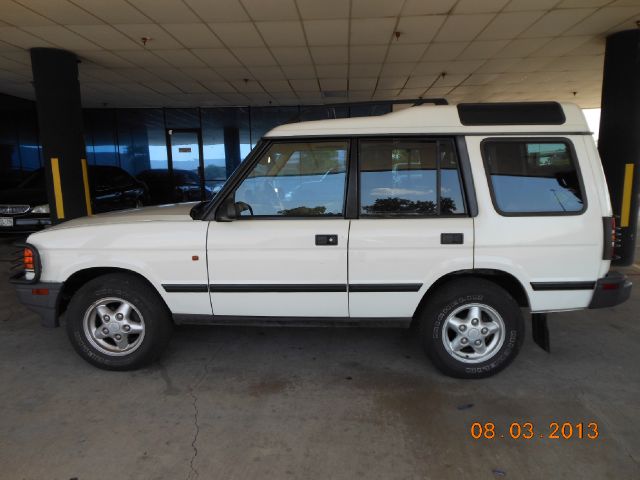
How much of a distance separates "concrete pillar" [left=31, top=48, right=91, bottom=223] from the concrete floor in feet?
15.1

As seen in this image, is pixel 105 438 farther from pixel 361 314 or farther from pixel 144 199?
pixel 144 199

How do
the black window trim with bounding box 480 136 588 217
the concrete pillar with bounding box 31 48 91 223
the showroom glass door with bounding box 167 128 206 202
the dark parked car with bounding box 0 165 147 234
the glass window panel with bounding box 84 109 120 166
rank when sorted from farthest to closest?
the glass window panel with bounding box 84 109 120 166
the showroom glass door with bounding box 167 128 206 202
the dark parked car with bounding box 0 165 147 234
the concrete pillar with bounding box 31 48 91 223
the black window trim with bounding box 480 136 588 217

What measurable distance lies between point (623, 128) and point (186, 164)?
501 inches

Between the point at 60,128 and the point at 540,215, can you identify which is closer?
the point at 540,215

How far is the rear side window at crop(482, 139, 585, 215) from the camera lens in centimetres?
321

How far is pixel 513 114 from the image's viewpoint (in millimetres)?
3277

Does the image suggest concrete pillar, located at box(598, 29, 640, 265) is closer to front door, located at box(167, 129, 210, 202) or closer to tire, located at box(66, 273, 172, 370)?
tire, located at box(66, 273, 172, 370)

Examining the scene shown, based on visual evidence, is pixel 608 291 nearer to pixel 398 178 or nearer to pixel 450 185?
pixel 450 185

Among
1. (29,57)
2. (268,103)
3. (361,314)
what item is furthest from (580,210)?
(268,103)

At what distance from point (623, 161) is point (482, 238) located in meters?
5.71

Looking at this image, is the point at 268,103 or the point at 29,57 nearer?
the point at 29,57

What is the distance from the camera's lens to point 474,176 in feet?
10.6

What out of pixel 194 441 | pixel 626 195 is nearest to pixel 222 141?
pixel 626 195

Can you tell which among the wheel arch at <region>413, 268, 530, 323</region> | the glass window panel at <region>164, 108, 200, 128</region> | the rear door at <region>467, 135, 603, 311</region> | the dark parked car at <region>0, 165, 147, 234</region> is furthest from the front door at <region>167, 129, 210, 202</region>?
the rear door at <region>467, 135, 603, 311</region>
